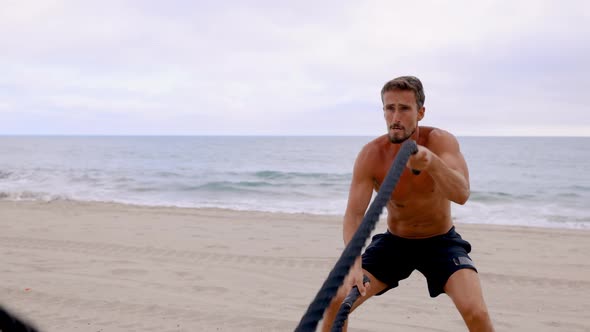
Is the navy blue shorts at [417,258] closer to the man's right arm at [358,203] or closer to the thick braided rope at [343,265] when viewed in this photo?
the man's right arm at [358,203]

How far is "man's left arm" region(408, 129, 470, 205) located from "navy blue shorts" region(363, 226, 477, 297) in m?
0.47

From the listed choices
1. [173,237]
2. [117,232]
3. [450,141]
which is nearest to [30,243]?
[117,232]

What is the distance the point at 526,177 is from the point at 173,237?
2193 centimetres

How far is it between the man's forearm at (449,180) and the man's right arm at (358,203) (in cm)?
49

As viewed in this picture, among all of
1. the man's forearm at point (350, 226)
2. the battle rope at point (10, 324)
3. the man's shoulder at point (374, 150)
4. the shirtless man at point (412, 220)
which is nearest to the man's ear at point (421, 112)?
the shirtless man at point (412, 220)

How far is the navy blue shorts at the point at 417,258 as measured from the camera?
3043 mm

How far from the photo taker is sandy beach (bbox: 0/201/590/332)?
4.36 m

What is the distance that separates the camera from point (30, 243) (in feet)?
23.3

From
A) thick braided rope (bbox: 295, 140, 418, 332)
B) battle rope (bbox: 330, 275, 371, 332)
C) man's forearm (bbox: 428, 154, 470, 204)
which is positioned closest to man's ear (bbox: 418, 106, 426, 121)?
man's forearm (bbox: 428, 154, 470, 204)

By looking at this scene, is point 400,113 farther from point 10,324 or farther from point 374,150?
point 10,324

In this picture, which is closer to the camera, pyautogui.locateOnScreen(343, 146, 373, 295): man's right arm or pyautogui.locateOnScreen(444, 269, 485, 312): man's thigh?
pyautogui.locateOnScreen(444, 269, 485, 312): man's thigh

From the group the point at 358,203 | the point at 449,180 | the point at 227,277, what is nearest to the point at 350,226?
the point at 358,203

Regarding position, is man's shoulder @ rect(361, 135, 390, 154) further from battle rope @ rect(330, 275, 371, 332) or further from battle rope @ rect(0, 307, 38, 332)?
battle rope @ rect(0, 307, 38, 332)

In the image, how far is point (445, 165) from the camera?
8.16 ft
